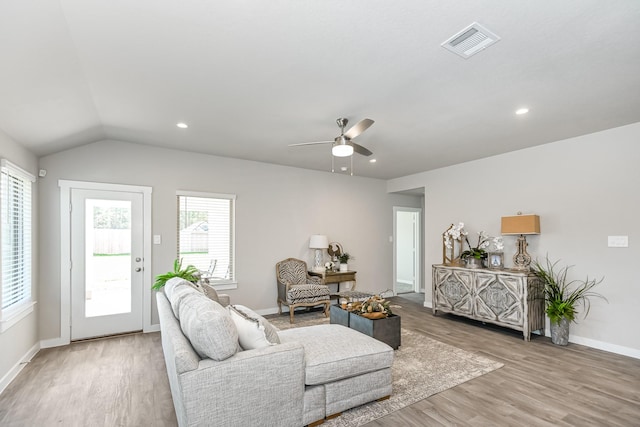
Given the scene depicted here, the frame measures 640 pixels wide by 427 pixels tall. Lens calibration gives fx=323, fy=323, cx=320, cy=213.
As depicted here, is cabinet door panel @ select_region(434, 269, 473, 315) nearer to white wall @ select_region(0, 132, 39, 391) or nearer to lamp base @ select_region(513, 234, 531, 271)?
lamp base @ select_region(513, 234, 531, 271)

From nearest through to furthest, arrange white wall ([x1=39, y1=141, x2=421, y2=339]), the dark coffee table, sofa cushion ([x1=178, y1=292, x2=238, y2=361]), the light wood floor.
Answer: sofa cushion ([x1=178, y1=292, x2=238, y2=361])
the light wood floor
the dark coffee table
white wall ([x1=39, y1=141, x2=421, y2=339])

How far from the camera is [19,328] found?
3371mm

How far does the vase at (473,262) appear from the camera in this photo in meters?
5.01

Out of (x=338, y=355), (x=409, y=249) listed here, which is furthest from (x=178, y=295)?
(x=409, y=249)

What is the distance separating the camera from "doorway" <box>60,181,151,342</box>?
4172 mm

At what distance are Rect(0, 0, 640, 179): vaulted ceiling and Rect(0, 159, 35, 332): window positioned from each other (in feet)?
→ 1.52

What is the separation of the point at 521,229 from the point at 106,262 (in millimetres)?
5682

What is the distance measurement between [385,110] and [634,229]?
10.7 feet

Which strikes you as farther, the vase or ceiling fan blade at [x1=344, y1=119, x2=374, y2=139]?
the vase

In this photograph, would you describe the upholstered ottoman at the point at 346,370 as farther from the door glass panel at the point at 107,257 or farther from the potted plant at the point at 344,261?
the potted plant at the point at 344,261

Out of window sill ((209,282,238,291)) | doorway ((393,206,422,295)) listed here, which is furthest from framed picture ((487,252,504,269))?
window sill ((209,282,238,291))

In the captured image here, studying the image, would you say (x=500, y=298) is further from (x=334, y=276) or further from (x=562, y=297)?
(x=334, y=276)

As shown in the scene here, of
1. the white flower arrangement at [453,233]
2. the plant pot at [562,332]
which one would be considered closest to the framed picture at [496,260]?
the white flower arrangement at [453,233]

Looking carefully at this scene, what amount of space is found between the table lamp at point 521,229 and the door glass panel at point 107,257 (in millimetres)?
5367
